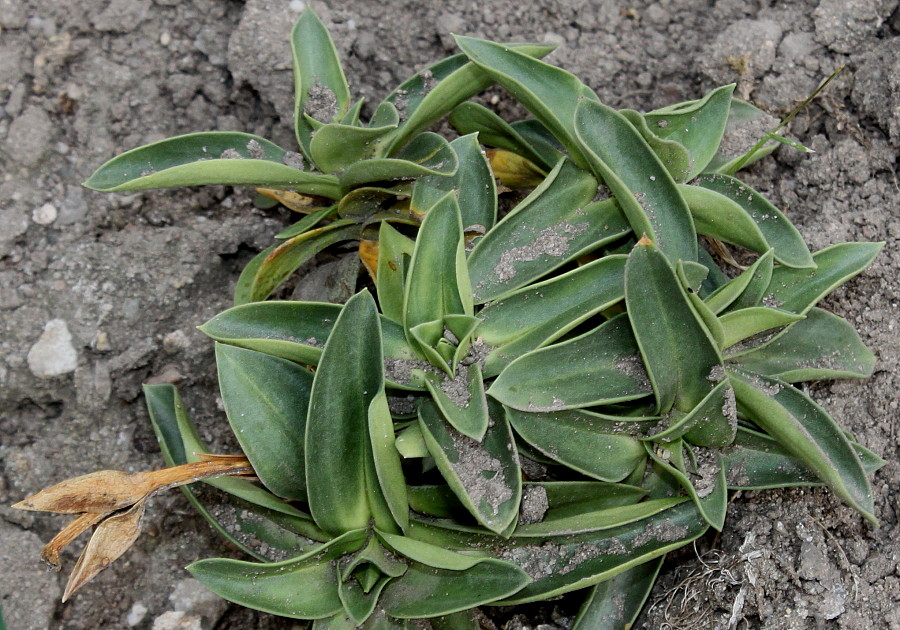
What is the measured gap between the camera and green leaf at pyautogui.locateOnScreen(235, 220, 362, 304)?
242cm

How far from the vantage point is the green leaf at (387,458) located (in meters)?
1.87

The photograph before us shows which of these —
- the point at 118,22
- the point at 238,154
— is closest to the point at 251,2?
the point at 118,22

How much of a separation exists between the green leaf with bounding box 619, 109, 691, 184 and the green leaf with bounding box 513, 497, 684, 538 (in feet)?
2.87

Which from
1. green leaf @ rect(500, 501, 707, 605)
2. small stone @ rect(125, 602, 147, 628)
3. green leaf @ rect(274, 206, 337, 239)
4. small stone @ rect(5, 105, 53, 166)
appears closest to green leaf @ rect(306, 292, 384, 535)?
green leaf @ rect(500, 501, 707, 605)

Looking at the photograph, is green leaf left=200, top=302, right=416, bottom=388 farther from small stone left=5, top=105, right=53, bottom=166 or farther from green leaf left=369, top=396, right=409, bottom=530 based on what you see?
small stone left=5, top=105, right=53, bottom=166

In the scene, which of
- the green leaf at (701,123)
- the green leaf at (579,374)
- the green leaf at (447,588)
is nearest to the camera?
the green leaf at (447,588)

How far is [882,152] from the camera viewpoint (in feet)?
8.30

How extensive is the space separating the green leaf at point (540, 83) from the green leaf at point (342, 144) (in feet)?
1.04

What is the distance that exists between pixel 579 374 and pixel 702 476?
41 centimetres

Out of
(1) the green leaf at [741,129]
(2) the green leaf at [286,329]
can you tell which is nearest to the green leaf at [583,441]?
(2) the green leaf at [286,329]

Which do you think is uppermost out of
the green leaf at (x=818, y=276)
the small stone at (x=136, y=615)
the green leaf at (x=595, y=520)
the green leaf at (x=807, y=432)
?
the green leaf at (x=818, y=276)

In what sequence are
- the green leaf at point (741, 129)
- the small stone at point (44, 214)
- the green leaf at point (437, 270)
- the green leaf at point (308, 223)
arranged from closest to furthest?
the green leaf at point (437, 270)
the green leaf at point (308, 223)
the green leaf at point (741, 129)
the small stone at point (44, 214)

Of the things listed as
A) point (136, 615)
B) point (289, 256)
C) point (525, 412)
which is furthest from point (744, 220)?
point (136, 615)

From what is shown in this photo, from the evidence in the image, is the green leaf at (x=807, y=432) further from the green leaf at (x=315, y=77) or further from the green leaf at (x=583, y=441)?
the green leaf at (x=315, y=77)
